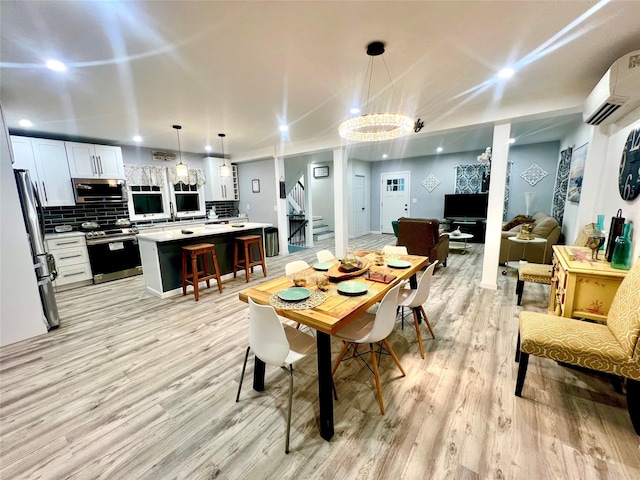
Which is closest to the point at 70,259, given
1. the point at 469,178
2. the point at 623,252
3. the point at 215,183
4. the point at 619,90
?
the point at 215,183

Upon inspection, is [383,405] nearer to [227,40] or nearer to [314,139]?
[227,40]

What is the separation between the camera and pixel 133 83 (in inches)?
98.1

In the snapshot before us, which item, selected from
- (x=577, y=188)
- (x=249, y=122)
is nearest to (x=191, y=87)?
(x=249, y=122)

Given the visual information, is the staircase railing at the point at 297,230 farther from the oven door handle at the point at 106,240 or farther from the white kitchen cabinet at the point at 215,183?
the oven door handle at the point at 106,240

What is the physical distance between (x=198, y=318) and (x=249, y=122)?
2813 mm

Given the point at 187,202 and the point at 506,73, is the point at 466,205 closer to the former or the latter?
the point at 506,73

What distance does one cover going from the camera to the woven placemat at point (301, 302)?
1626 mm

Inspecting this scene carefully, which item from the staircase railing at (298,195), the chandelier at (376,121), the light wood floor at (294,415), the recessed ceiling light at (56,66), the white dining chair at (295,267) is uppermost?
the recessed ceiling light at (56,66)

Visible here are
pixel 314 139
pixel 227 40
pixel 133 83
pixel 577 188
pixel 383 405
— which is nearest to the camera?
pixel 383 405

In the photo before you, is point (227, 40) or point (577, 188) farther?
point (577, 188)

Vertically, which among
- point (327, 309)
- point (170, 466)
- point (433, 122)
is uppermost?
point (433, 122)

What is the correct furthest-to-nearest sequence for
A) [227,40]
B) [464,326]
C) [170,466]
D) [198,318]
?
[198,318], [464,326], [227,40], [170,466]

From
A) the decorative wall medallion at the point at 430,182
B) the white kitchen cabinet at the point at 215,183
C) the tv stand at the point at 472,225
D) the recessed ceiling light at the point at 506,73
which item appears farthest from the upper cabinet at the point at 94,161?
the tv stand at the point at 472,225

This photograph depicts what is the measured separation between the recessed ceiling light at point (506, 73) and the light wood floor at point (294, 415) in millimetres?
2470
